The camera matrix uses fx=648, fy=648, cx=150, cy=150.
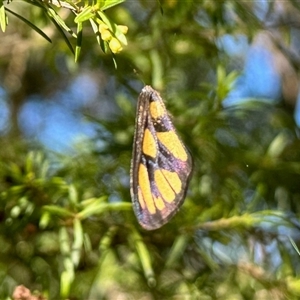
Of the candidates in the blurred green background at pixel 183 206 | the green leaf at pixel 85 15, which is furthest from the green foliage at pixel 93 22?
the blurred green background at pixel 183 206

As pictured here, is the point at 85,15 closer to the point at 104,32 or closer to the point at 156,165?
the point at 104,32

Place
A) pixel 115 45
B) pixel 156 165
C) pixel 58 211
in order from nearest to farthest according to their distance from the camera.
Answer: pixel 115 45 → pixel 156 165 → pixel 58 211

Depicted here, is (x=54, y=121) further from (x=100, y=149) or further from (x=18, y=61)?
(x=100, y=149)

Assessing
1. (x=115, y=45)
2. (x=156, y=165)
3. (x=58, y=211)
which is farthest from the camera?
(x=58, y=211)

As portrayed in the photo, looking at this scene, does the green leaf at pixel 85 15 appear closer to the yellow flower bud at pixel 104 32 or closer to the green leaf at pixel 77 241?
the yellow flower bud at pixel 104 32

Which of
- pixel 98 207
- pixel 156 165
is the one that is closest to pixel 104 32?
pixel 156 165

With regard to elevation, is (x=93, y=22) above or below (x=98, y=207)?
above

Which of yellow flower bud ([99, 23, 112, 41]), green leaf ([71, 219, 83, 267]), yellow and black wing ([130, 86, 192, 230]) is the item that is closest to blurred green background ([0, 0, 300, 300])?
green leaf ([71, 219, 83, 267])

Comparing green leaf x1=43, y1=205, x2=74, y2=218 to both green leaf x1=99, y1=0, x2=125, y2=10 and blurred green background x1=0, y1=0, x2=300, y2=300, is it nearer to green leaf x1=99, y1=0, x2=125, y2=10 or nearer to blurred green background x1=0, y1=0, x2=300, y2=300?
blurred green background x1=0, y1=0, x2=300, y2=300
